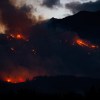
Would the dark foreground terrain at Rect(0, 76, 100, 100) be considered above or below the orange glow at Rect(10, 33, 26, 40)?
below

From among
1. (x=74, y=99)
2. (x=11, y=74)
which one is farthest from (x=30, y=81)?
(x=74, y=99)

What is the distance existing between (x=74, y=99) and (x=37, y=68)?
75453 mm

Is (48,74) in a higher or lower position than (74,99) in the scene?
lower

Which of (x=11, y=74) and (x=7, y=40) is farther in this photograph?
(x=7, y=40)

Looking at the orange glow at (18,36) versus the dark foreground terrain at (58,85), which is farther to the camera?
the orange glow at (18,36)

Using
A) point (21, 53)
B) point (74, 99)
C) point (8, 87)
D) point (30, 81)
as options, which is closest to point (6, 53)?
point (21, 53)

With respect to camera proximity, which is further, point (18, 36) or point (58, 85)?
point (18, 36)

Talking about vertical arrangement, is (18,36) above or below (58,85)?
above

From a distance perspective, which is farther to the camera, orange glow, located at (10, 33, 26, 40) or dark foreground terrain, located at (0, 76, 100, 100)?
orange glow, located at (10, 33, 26, 40)

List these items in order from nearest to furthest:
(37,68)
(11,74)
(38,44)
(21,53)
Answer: (11,74), (37,68), (21,53), (38,44)

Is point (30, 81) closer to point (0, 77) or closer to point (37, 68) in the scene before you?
point (0, 77)

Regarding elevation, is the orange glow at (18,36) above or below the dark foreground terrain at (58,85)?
above

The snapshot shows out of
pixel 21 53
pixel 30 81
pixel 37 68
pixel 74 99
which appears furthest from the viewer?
pixel 21 53

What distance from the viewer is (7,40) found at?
18925 cm
